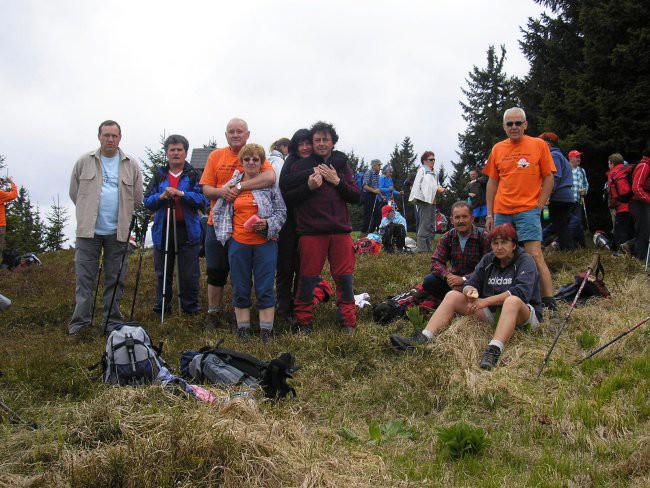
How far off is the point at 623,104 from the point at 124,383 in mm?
13962

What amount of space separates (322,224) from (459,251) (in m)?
1.70

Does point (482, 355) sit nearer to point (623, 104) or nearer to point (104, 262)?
point (104, 262)

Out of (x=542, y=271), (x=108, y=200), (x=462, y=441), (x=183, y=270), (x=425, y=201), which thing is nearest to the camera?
(x=462, y=441)

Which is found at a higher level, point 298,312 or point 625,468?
point 298,312

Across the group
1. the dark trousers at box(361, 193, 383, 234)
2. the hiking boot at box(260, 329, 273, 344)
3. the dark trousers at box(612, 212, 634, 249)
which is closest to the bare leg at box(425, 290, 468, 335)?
the hiking boot at box(260, 329, 273, 344)

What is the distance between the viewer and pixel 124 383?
4.75 meters

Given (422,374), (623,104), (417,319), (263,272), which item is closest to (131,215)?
(263,272)

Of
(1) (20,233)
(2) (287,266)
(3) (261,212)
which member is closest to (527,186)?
(2) (287,266)

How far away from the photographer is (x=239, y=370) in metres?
4.88

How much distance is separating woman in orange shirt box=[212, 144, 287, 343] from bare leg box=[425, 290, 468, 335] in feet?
5.52

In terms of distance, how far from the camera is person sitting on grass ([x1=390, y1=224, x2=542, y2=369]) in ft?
19.1

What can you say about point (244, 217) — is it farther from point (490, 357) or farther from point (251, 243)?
point (490, 357)

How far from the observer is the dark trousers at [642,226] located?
9.72 m

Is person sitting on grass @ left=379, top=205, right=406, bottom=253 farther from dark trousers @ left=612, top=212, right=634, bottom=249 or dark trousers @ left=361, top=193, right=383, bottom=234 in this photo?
dark trousers @ left=612, top=212, right=634, bottom=249
